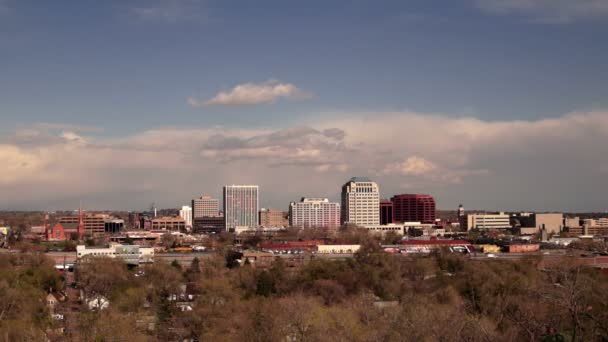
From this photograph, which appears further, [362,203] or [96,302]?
[362,203]

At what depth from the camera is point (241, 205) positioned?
549 feet

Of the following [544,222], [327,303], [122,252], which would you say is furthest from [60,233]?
[544,222]

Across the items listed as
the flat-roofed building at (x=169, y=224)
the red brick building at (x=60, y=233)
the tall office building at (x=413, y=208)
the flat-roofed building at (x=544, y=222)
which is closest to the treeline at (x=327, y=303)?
the red brick building at (x=60, y=233)

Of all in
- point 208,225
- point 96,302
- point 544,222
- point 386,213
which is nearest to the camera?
point 96,302

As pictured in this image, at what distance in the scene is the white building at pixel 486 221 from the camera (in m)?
144

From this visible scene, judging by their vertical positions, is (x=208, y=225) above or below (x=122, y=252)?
above

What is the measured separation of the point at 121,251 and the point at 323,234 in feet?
150

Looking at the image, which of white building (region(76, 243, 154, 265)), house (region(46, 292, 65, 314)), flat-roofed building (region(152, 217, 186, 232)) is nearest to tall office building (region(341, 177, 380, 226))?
flat-roofed building (region(152, 217, 186, 232))

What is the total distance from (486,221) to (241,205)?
52252 millimetres

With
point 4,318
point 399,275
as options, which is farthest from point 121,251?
point 4,318

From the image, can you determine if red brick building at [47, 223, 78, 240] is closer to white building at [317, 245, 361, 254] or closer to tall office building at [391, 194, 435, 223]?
white building at [317, 245, 361, 254]

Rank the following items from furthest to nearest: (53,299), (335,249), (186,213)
Answer: (186,213) < (335,249) < (53,299)

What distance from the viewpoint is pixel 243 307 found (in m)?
34.4

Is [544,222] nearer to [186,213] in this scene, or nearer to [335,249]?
[335,249]
